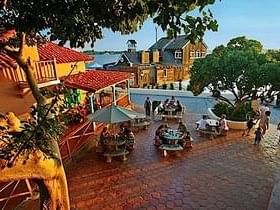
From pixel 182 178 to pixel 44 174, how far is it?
19.5 ft

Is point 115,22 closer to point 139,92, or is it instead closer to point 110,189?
point 110,189

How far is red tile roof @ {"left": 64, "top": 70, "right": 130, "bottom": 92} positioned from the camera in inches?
602

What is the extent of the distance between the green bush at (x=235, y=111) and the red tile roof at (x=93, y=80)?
6.11 meters

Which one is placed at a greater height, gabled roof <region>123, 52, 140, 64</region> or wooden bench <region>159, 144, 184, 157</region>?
gabled roof <region>123, 52, 140, 64</region>

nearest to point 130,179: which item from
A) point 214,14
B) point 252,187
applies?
point 252,187

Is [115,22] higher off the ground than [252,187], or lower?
higher

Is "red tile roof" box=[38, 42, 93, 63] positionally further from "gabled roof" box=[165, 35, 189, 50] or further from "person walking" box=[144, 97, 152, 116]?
"gabled roof" box=[165, 35, 189, 50]

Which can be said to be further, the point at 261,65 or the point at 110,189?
the point at 261,65

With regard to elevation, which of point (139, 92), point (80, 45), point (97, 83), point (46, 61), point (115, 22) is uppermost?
point (115, 22)

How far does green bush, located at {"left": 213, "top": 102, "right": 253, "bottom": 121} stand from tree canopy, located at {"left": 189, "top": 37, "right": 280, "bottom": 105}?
0.48 m

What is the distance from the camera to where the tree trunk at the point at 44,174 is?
454 centimetres

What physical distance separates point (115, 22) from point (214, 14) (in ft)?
4.74

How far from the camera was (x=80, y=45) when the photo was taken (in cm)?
493

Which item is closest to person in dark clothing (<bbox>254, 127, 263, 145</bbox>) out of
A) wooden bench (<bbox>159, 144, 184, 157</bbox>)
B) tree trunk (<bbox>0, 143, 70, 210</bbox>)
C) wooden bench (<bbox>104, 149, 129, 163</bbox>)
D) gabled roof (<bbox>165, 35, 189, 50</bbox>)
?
wooden bench (<bbox>159, 144, 184, 157</bbox>)
